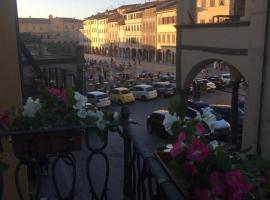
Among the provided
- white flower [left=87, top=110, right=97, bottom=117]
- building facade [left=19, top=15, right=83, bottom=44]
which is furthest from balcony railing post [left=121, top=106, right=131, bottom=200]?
building facade [left=19, top=15, right=83, bottom=44]

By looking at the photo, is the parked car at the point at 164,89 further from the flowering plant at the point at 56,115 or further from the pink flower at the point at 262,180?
the pink flower at the point at 262,180

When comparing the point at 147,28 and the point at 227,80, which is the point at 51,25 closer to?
the point at 147,28

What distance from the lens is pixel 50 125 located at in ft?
10.2

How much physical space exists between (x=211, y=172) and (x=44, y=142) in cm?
161

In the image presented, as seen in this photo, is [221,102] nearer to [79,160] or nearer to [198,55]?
[198,55]

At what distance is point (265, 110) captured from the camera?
38.8 feet

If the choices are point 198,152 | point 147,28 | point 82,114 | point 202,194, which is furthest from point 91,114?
point 147,28

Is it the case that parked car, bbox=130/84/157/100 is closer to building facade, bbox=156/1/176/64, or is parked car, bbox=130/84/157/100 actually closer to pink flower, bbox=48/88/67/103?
pink flower, bbox=48/88/67/103

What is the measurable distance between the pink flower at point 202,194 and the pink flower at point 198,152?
6.3 inches

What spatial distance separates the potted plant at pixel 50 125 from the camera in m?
3.03

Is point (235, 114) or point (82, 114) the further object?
point (235, 114)

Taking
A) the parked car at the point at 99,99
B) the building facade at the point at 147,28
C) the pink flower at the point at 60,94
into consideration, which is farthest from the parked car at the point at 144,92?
the pink flower at the point at 60,94

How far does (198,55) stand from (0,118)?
553 inches

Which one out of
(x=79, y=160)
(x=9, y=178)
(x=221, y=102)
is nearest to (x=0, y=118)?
(x=9, y=178)
